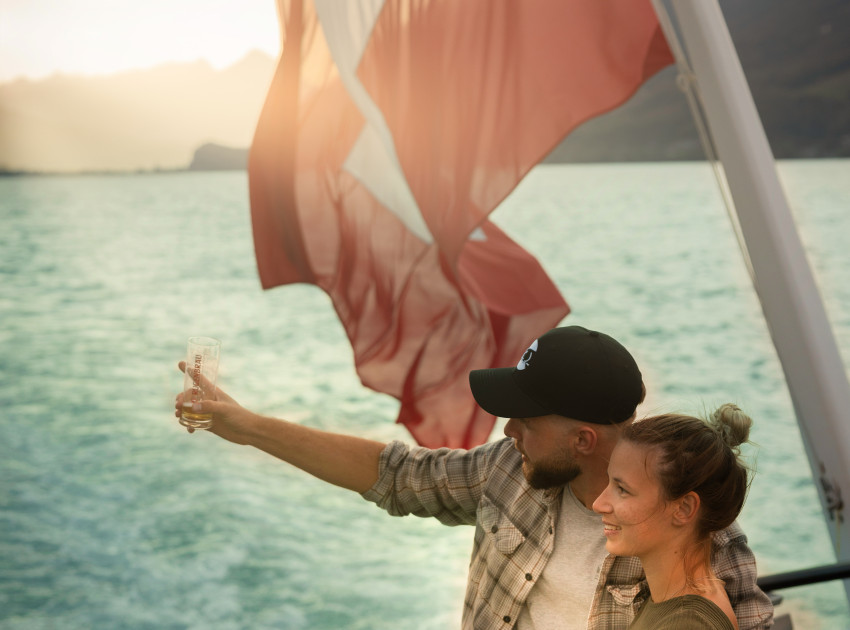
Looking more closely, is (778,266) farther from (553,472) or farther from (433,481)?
(433,481)

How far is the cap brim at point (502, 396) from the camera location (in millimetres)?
1769

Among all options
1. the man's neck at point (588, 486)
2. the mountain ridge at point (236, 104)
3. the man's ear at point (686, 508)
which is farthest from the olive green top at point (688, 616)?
the mountain ridge at point (236, 104)

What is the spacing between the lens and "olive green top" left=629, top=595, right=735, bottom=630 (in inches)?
51.6

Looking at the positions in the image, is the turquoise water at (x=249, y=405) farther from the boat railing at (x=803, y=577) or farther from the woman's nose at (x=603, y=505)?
the boat railing at (x=803, y=577)

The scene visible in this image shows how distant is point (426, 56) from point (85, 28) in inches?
2018

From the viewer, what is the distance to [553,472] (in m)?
1.75

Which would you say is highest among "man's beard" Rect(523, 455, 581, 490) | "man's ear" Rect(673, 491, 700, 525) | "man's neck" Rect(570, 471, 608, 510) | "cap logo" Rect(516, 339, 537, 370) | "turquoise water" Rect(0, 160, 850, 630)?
"cap logo" Rect(516, 339, 537, 370)

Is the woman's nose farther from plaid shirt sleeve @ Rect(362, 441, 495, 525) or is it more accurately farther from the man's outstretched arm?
the man's outstretched arm

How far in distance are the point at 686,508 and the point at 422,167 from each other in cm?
179

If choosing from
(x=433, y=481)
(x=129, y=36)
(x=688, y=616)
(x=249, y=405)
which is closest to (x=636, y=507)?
(x=688, y=616)

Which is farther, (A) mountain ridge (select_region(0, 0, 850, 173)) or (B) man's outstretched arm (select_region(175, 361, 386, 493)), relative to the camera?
(A) mountain ridge (select_region(0, 0, 850, 173))

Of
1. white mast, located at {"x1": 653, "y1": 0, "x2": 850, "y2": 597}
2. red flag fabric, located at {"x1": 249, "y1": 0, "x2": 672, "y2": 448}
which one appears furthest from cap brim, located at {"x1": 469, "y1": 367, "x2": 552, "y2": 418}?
red flag fabric, located at {"x1": 249, "y1": 0, "x2": 672, "y2": 448}

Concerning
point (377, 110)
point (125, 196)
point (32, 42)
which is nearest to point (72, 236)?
point (125, 196)

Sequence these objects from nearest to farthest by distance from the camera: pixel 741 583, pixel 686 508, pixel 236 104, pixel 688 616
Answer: pixel 688 616
pixel 686 508
pixel 741 583
pixel 236 104
